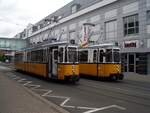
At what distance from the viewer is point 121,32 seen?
137 feet

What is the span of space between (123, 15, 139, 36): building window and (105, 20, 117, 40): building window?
2.60 m

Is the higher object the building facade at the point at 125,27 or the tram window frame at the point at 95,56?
the building facade at the point at 125,27

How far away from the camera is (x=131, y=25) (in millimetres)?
39969

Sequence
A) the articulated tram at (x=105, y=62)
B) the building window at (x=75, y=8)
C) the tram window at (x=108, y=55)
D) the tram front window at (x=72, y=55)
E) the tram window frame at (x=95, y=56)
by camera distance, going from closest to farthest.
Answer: the tram front window at (x=72, y=55) < the tram window at (x=108, y=55) < the articulated tram at (x=105, y=62) < the tram window frame at (x=95, y=56) < the building window at (x=75, y=8)

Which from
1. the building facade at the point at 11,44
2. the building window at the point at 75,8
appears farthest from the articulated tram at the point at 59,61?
the building facade at the point at 11,44

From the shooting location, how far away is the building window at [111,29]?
43.7 m

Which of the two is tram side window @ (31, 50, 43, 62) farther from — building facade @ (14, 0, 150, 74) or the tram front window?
the tram front window

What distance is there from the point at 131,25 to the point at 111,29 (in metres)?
5.06

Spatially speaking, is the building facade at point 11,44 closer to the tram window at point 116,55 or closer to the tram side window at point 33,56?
the tram side window at point 33,56

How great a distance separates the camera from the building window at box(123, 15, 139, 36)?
39031mm

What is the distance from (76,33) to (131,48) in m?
18.5

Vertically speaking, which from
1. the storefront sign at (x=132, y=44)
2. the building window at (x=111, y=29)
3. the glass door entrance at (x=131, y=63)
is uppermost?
the building window at (x=111, y=29)

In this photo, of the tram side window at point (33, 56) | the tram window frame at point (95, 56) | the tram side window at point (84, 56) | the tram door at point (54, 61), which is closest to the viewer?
the tram door at point (54, 61)

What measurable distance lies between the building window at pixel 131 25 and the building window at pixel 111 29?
2.60 meters
